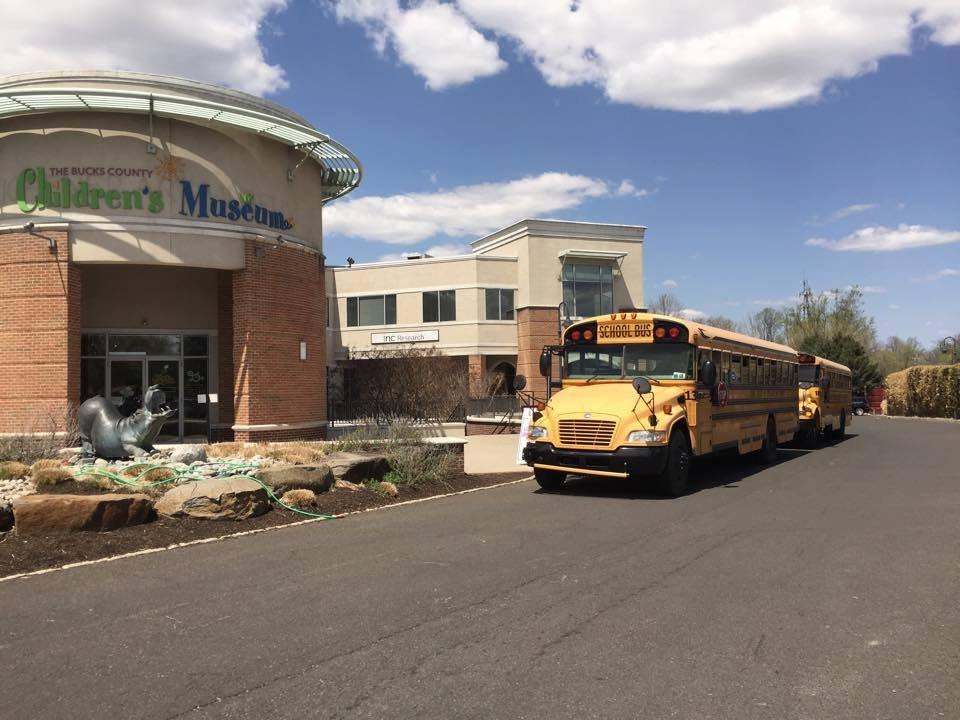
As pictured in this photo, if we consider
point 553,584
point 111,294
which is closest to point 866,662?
point 553,584

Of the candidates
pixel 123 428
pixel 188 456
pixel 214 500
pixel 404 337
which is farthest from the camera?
pixel 404 337

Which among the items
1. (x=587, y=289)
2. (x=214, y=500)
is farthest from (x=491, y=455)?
(x=587, y=289)

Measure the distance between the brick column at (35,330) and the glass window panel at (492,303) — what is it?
27961 millimetres

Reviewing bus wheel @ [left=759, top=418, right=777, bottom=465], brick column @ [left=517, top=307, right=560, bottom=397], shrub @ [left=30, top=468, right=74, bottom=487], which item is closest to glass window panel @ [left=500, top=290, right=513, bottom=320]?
brick column @ [left=517, top=307, right=560, bottom=397]

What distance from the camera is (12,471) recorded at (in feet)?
35.0

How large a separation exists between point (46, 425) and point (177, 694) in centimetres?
1396

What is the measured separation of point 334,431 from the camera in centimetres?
2419

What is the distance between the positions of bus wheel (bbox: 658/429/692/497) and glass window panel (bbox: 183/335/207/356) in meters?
13.4

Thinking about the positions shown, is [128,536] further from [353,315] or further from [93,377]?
[353,315]

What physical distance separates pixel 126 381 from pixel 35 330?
12.2 ft

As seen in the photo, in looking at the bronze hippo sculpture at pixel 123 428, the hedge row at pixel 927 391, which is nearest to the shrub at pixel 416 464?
the bronze hippo sculpture at pixel 123 428

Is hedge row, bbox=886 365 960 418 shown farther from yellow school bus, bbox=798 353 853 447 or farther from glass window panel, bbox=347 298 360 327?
glass window panel, bbox=347 298 360 327

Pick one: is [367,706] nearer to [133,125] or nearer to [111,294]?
[133,125]

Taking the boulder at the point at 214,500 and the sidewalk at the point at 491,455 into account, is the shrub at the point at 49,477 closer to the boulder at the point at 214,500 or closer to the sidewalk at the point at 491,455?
the boulder at the point at 214,500
